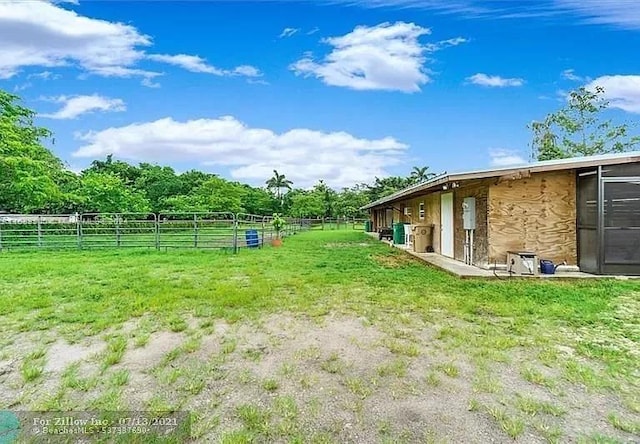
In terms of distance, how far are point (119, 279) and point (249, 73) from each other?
11.8 meters

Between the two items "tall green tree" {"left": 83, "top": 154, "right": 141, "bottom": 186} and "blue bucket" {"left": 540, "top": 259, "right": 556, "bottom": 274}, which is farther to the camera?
"tall green tree" {"left": 83, "top": 154, "right": 141, "bottom": 186}

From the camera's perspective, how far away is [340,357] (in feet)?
11.5

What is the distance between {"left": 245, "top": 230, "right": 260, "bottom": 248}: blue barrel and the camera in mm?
13938

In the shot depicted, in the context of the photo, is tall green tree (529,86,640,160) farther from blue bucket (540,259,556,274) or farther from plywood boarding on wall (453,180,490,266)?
blue bucket (540,259,556,274)

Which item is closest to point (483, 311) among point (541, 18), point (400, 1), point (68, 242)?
point (400, 1)

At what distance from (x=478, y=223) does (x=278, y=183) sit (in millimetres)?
48237

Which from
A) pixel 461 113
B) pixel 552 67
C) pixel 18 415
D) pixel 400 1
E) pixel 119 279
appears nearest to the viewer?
pixel 18 415

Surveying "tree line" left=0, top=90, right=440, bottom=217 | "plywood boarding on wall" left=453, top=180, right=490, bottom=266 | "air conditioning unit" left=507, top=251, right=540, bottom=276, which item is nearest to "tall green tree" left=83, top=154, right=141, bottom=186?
"tree line" left=0, top=90, right=440, bottom=217

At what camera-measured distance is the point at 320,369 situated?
3248mm

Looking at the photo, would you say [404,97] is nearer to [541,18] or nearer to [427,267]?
[541,18]

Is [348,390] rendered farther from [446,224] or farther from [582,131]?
[582,131]

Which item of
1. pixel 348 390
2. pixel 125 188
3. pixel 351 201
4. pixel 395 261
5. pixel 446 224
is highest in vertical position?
pixel 125 188

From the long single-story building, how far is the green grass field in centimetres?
103

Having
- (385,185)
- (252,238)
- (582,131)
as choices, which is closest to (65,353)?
(252,238)
